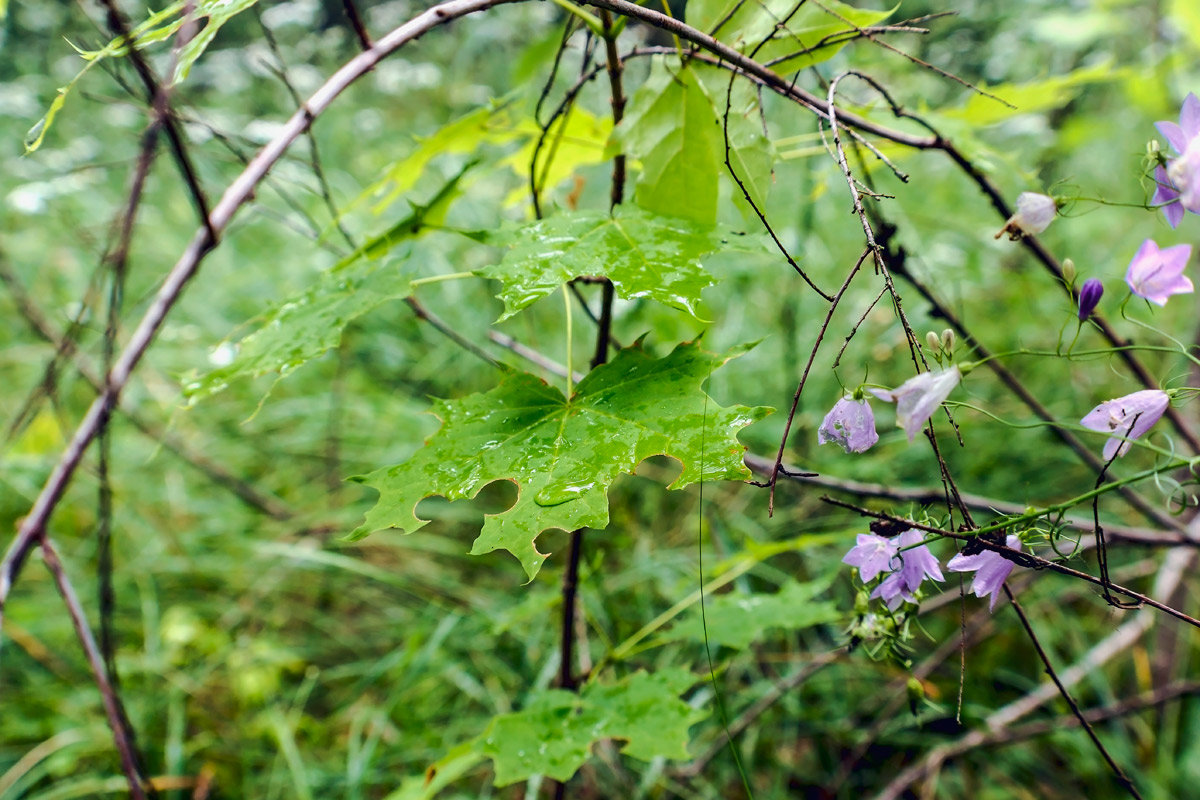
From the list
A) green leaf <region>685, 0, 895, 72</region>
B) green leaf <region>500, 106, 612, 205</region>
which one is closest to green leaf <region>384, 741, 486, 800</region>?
green leaf <region>500, 106, 612, 205</region>

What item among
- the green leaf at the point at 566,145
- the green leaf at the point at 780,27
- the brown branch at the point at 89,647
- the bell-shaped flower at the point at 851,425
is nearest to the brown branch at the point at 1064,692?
the bell-shaped flower at the point at 851,425

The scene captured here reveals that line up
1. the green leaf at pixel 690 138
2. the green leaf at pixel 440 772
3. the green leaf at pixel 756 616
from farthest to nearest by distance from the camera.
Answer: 1. the green leaf at pixel 756 616
2. the green leaf at pixel 440 772
3. the green leaf at pixel 690 138

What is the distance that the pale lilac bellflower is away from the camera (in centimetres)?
51

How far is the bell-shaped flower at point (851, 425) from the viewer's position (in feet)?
1.88

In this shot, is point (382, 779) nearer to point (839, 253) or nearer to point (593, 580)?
point (593, 580)

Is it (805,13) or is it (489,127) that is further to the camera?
(489,127)

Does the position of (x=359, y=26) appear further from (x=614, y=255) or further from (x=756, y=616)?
(x=756, y=616)

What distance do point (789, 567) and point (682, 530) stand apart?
311 millimetres

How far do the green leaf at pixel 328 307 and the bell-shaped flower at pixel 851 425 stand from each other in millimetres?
457

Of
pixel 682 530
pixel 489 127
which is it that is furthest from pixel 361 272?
pixel 682 530

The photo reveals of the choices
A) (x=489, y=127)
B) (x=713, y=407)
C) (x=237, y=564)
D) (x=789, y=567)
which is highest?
(x=489, y=127)

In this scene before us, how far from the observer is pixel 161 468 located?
95.0 inches

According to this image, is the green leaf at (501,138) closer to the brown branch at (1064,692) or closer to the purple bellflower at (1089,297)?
the purple bellflower at (1089,297)

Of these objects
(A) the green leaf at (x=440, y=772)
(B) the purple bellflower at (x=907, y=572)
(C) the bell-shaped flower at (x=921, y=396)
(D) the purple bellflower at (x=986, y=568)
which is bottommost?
(A) the green leaf at (x=440, y=772)
